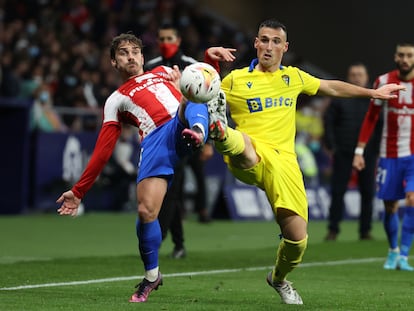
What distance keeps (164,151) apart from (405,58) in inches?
164

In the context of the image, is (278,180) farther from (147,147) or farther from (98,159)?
(98,159)

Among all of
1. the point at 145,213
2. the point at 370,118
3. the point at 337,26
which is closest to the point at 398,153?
the point at 370,118

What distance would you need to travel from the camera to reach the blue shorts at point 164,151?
8086mm

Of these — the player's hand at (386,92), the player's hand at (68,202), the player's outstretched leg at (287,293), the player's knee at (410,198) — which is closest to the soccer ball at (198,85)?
the player's hand at (68,202)

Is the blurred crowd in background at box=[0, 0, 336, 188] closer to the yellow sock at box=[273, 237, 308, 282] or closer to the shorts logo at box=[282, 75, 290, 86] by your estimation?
the shorts logo at box=[282, 75, 290, 86]

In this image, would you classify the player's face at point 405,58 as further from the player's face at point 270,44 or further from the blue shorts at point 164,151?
the blue shorts at point 164,151

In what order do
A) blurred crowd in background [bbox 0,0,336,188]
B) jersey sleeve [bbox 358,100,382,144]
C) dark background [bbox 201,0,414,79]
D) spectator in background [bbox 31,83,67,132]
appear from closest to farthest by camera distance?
1. jersey sleeve [bbox 358,100,382,144]
2. spectator in background [bbox 31,83,67,132]
3. blurred crowd in background [bbox 0,0,336,188]
4. dark background [bbox 201,0,414,79]

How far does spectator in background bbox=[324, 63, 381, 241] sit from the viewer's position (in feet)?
51.5

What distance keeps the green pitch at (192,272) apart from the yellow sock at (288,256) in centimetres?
23

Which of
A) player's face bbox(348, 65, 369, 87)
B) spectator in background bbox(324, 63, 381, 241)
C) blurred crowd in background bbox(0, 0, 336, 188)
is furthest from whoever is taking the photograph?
blurred crowd in background bbox(0, 0, 336, 188)

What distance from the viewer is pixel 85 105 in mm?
21953

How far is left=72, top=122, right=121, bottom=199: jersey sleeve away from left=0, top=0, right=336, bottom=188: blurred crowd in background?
11.5 metres

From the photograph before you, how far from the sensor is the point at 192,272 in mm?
10734

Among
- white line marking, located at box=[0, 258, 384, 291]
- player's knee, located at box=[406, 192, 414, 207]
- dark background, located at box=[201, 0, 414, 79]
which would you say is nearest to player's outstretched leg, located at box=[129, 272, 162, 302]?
white line marking, located at box=[0, 258, 384, 291]
